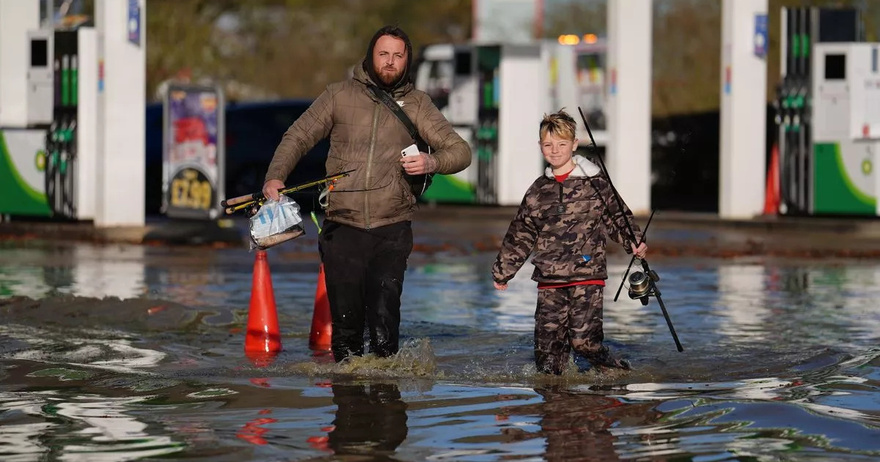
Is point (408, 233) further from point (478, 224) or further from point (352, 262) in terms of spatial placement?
point (478, 224)

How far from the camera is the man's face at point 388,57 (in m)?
9.09

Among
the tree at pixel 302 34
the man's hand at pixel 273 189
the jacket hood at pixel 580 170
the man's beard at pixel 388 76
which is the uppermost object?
the tree at pixel 302 34

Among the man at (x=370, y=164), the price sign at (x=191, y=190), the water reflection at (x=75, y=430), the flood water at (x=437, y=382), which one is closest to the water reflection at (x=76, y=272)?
the flood water at (x=437, y=382)

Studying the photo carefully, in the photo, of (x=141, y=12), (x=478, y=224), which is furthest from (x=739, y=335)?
(x=478, y=224)

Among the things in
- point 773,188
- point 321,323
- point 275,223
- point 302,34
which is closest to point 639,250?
point 275,223

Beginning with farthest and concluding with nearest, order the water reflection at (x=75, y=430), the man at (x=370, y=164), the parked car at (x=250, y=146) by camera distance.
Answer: the parked car at (x=250, y=146) < the man at (x=370, y=164) < the water reflection at (x=75, y=430)

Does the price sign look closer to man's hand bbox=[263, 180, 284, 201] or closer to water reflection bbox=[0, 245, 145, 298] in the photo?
water reflection bbox=[0, 245, 145, 298]

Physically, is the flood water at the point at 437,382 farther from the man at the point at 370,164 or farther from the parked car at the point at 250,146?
the parked car at the point at 250,146

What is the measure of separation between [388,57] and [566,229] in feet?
4.19

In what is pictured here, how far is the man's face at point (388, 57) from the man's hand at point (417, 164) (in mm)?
480

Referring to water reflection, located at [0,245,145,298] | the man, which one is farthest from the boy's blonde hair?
water reflection, located at [0,245,145,298]

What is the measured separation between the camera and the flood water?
7527 millimetres

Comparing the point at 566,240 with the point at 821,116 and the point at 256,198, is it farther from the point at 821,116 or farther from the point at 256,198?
the point at 821,116

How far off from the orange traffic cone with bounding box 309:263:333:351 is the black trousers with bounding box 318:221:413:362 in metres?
1.72
